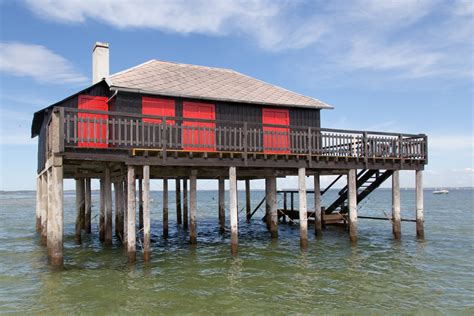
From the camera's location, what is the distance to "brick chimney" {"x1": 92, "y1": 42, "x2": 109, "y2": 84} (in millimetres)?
19469

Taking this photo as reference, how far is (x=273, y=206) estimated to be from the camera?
2259cm

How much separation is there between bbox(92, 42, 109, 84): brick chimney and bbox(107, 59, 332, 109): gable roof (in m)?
1.42

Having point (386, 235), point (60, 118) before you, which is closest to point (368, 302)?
point (60, 118)

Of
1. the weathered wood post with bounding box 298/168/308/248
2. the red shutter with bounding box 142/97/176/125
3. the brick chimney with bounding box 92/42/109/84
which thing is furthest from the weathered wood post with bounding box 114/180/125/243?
the weathered wood post with bounding box 298/168/308/248

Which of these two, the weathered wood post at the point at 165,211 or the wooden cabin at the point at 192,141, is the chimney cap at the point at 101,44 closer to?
the wooden cabin at the point at 192,141

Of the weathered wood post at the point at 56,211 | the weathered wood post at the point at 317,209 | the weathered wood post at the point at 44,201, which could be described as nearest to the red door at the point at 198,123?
the weathered wood post at the point at 56,211

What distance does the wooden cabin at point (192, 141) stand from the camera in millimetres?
15234

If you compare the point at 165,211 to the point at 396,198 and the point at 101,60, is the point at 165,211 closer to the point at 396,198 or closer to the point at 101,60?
the point at 101,60

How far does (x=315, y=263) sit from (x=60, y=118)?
34.3ft

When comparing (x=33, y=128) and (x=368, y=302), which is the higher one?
(x=33, y=128)

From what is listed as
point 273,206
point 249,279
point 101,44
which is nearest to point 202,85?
point 101,44

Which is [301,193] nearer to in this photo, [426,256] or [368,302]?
[426,256]

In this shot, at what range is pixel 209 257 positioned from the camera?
17.6 metres

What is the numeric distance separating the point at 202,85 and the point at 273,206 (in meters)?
7.47
